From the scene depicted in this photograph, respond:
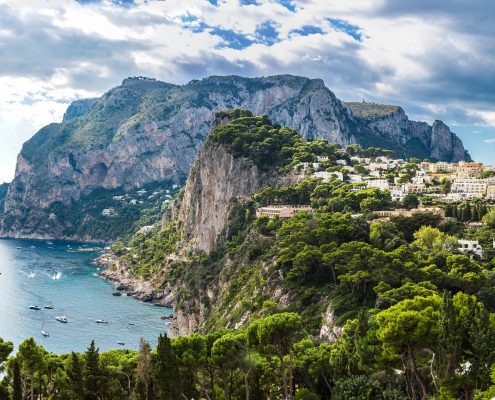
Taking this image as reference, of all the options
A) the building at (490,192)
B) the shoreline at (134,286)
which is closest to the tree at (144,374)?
the building at (490,192)

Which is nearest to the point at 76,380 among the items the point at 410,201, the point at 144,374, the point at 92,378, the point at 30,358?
the point at 92,378

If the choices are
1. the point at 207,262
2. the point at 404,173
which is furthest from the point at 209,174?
the point at 404,173

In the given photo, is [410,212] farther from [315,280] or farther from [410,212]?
[315,280]

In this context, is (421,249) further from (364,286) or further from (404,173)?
(404,173)

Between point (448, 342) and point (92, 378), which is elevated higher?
point (448, 342)

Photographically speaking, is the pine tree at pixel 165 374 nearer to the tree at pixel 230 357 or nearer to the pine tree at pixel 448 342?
the tree at pixel 230 357

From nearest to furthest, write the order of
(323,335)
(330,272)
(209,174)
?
(323,335) → (330,272) → (209,174)
